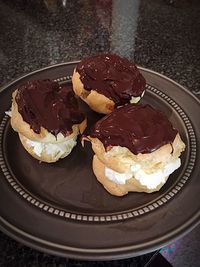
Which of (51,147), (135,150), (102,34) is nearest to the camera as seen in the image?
(135,150)

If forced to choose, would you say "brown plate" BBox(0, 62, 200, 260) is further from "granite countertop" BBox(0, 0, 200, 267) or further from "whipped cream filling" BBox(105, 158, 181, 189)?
"granite countertop" BBox(0, 0, 200, 267)

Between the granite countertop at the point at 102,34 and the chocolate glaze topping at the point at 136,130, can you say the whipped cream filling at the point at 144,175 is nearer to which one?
the chocolate glaze topping at the point at 136,130

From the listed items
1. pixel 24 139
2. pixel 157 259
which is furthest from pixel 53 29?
pixel 157 259

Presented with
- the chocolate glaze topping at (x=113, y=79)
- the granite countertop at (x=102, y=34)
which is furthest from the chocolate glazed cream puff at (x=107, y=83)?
the granite countertop at (x=102, y=34)

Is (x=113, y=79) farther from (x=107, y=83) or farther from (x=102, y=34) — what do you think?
(x=102, y=34)

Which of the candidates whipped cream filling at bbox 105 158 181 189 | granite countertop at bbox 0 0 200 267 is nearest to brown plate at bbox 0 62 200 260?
whipped cream filling at bbox 105 158 181 189

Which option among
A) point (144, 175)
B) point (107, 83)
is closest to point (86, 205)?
point (144, 175)
